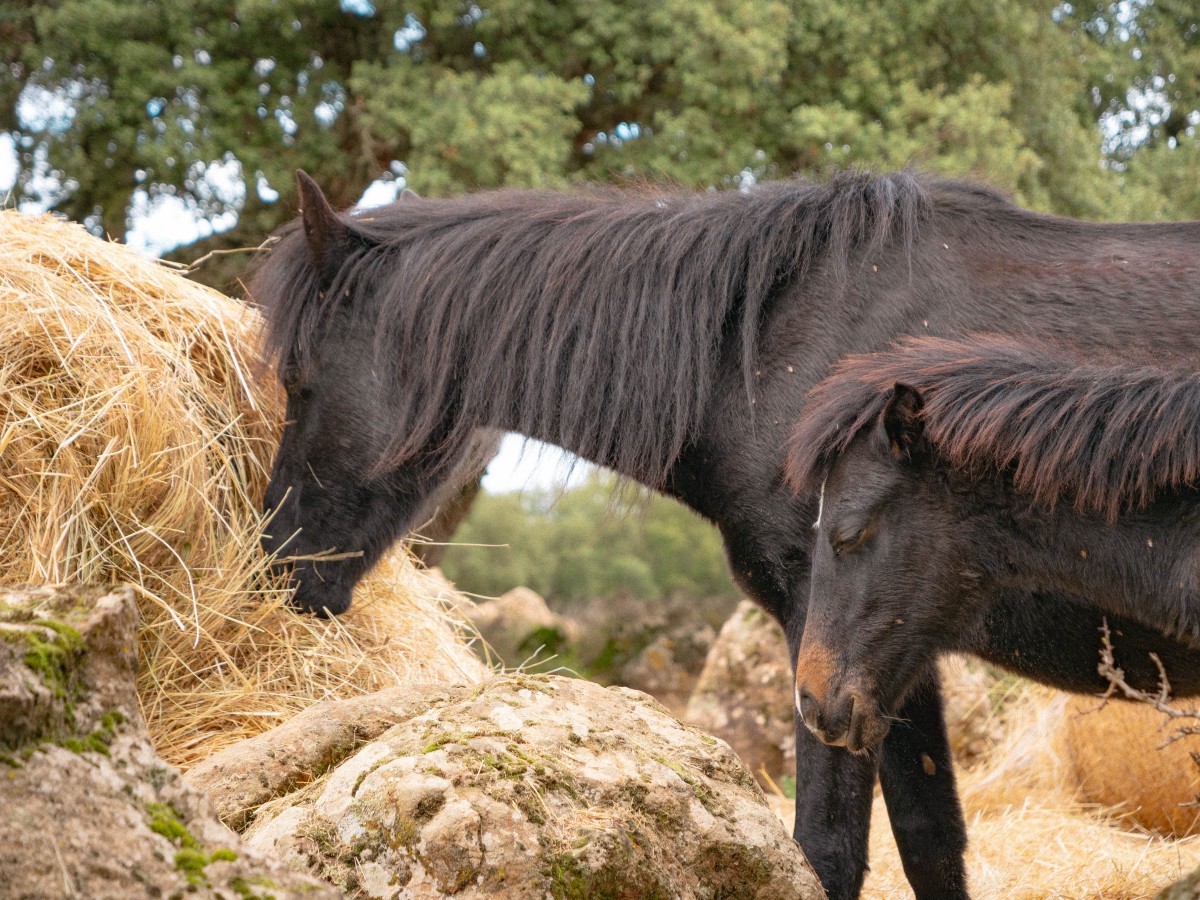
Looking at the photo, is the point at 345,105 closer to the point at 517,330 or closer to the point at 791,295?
the point at 517,330

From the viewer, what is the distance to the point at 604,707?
2.75 meters

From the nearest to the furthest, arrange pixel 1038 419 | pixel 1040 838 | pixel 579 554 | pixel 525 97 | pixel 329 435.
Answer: pixel 1038 419 < pixel 329 435 < pixel 1040 838 < pixel 525 97 < pixel 579 554

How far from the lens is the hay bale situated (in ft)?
17.7

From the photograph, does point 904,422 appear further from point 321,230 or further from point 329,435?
point 321,230

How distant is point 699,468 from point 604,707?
3.95ft

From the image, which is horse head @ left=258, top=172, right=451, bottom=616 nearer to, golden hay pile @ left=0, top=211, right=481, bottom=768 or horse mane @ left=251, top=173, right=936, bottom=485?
horse mane @ left=251, top=173, right=936, bottom=485

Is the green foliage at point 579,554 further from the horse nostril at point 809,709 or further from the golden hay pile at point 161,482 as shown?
the horse nostril at point 809,709

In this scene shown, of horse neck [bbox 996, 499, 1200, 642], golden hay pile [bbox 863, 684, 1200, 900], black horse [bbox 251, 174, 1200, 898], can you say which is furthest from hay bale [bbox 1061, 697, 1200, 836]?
horse neck [bbox 996, 499, 1200, 642]

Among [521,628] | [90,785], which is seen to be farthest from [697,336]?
[521,628]

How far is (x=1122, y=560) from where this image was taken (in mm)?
2844

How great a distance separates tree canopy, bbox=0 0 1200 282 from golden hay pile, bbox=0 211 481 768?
3.50m

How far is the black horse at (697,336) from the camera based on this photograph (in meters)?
3.40

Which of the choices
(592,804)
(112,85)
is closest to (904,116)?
(112,85)

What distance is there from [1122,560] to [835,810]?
111cm
